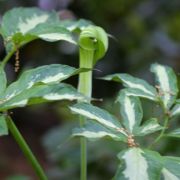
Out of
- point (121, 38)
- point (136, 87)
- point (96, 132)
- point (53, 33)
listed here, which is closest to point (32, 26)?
point (53, 33)

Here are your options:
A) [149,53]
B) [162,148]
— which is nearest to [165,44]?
[149,53]

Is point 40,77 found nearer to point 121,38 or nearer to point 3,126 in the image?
point 3,126

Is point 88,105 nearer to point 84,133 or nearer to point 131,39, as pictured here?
point 84,133

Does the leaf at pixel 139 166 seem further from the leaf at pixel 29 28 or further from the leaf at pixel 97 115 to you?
the leaf at pixel 29 28

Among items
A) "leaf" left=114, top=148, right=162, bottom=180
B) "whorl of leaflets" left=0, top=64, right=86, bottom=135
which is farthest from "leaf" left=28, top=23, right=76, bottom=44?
"leaf" left=114, top=148, right=162, bottom=180

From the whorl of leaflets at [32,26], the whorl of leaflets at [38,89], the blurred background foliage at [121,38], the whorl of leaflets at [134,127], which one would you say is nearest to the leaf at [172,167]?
the whorl of leaflets at [134,127]
